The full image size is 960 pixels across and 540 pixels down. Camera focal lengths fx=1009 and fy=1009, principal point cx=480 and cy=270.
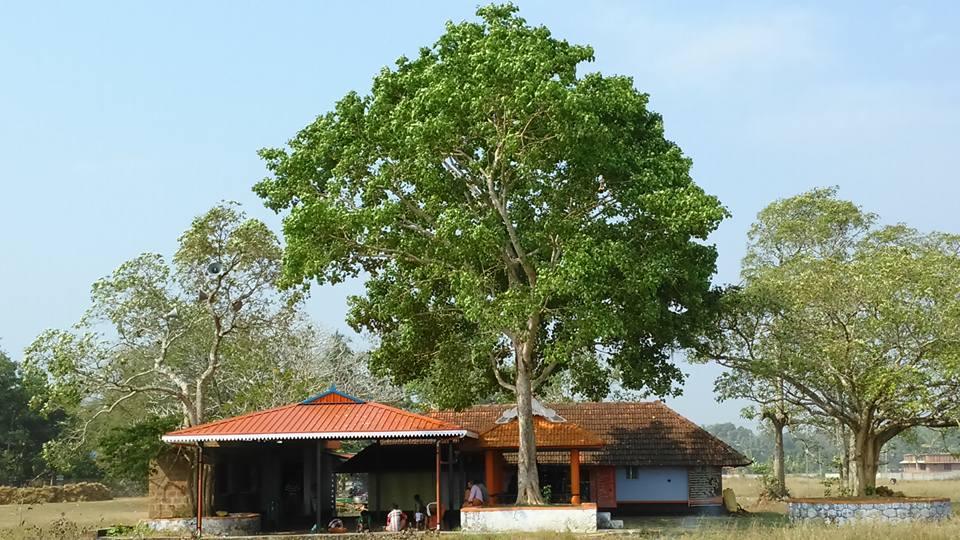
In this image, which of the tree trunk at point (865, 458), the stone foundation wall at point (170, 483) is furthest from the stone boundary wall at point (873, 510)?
the stone foundation wall at point (170, 483)

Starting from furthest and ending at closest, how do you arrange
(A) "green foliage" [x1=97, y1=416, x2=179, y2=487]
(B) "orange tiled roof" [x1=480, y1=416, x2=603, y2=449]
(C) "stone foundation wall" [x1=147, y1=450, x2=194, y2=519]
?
(C) "stone foundation wall" [x1=147, y1=450, x2=194, y2=519], (B) "orange tiled roof" [x1=480, y1=416, x2=603, y2=449], (A) "green foliage" [x1=97, y1=416, x2=179, y2=487]

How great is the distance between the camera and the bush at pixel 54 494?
47344 millimetres

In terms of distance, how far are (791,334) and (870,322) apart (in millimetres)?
3009

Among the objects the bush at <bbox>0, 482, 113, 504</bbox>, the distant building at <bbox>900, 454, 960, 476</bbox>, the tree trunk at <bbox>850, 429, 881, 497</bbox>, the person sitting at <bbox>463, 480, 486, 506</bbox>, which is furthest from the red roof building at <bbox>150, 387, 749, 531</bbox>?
the distant building at <bbox>900, 454, 960, 476</bbox>

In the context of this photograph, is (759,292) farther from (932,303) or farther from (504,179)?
(504,179)

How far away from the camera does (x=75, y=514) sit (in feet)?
128

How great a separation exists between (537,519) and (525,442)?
2030mm

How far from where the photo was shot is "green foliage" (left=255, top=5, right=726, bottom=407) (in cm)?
2359

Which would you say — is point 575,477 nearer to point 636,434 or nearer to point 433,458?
point 433,458

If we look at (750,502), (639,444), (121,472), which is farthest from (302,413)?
(750,502)

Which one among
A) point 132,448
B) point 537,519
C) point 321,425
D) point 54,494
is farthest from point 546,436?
point 54,494

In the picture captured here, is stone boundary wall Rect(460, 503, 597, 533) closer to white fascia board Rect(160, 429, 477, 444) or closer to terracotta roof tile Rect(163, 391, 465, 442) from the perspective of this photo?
white fascia board Rect(160, 429, 477, 444)

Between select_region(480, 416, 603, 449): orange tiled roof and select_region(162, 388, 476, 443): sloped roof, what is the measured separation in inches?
140

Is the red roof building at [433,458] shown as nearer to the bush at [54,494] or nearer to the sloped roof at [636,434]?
the sloped roof at [636,434]
